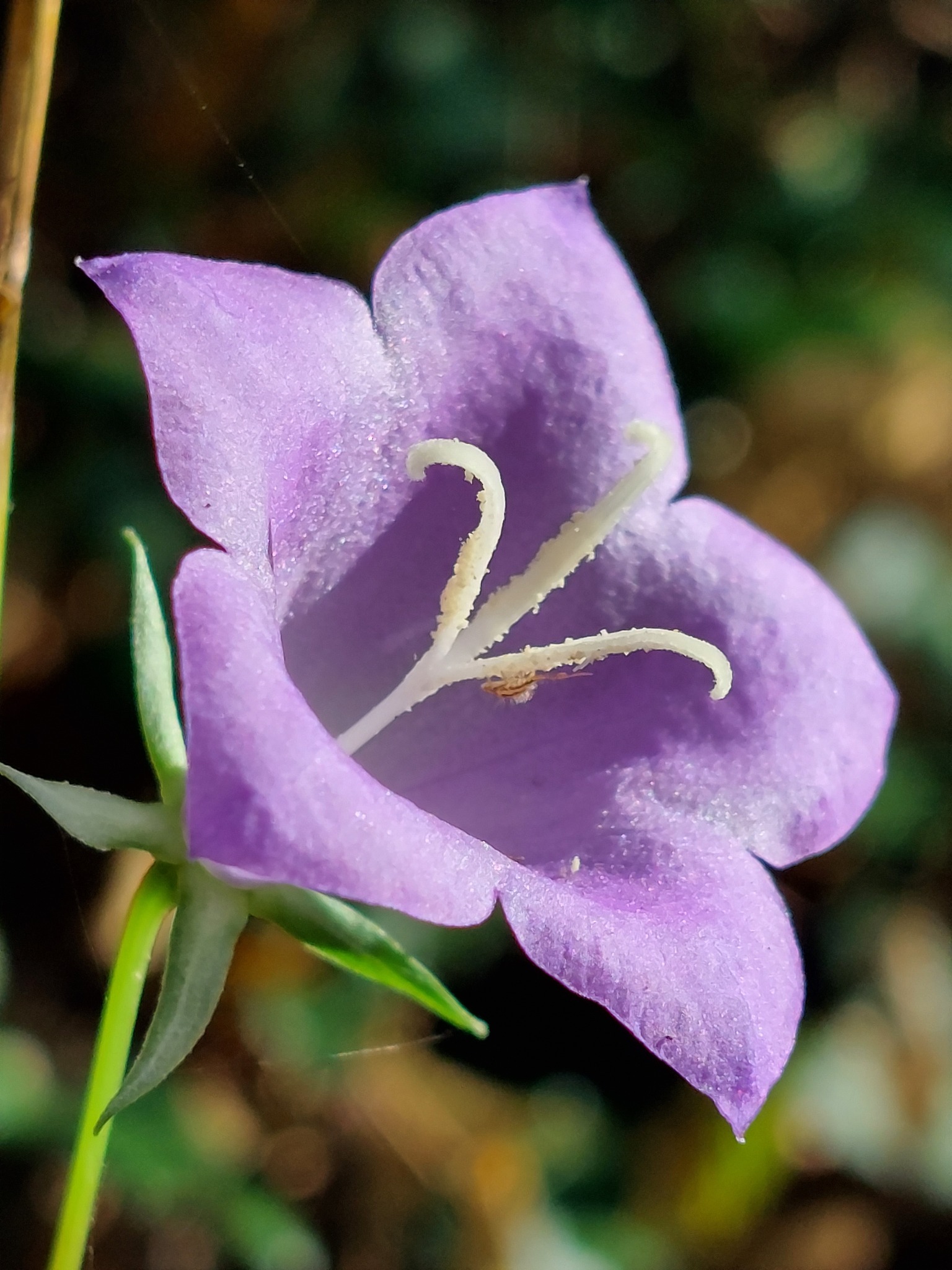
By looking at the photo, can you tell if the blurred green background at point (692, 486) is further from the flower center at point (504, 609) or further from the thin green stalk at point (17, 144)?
the thin green stalk at point (17, 144)

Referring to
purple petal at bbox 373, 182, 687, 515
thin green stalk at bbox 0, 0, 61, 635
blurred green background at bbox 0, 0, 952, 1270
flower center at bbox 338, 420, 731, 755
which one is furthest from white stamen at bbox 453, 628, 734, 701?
blurred green background at bbox 0, 0, 952, 1270

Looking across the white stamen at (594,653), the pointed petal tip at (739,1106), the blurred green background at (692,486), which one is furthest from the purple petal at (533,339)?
the blurred green background at (692,486)

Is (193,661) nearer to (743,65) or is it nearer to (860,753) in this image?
(860,753)

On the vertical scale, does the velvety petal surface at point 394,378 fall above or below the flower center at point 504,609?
above

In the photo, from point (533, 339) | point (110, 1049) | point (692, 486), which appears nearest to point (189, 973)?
point (110, 1049)

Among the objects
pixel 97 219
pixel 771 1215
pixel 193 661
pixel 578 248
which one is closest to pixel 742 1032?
pixel 193 661

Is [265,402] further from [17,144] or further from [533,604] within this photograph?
[533,604]
